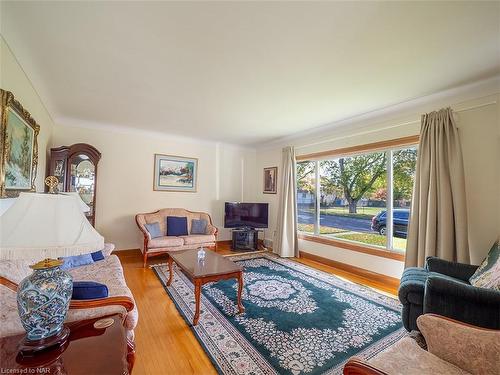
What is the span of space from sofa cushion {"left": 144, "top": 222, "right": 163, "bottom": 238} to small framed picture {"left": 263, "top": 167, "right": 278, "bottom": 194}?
2614mm

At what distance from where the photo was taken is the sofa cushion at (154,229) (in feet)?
13.7

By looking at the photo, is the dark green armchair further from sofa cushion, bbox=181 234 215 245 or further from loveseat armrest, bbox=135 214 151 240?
loveseat armrest, bbox=135 214 151 240

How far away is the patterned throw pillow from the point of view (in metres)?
1.67

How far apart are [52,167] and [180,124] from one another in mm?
2118

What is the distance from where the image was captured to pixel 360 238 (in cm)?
386

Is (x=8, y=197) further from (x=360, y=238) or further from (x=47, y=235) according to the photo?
(x=360, y=238)

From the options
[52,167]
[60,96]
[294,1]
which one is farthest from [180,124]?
[294,1]

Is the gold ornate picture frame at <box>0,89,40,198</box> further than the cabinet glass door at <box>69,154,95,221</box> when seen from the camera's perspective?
No

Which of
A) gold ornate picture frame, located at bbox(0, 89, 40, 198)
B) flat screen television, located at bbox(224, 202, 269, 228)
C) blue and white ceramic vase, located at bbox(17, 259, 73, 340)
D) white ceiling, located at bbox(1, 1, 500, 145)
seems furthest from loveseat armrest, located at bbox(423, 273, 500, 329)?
flat screen television, located at bbox(224, 202, 269, 228)

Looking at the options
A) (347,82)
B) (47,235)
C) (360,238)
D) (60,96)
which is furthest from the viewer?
(360,238)

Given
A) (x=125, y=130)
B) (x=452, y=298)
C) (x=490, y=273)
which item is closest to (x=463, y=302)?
Answer: (x=452, y=298)

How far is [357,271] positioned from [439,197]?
5.48 feet

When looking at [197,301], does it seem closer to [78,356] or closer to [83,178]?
[78,356]

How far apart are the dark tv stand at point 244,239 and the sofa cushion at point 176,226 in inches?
43.7
